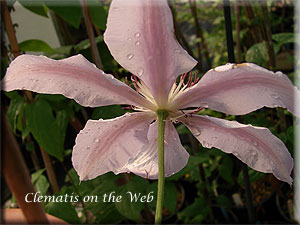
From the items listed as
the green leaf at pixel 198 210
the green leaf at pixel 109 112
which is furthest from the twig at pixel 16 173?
the green leaf at pixel 198 210

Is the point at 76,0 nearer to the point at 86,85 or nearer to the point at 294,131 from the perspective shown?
the point at 86,85

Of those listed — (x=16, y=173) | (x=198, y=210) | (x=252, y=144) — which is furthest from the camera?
(x=198, y=210)

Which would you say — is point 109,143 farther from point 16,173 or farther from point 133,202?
point 133,202

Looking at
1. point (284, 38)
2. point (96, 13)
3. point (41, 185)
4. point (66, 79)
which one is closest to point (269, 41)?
point (284, 38)

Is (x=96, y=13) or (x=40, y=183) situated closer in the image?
(x=96, y=13)

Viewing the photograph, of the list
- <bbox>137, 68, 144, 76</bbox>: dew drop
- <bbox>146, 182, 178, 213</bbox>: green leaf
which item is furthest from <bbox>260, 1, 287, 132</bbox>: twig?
<bbox>137, 68, 144, 76</bbox>: dew drop

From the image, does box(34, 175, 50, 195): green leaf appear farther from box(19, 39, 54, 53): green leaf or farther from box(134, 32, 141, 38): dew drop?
box(134, 32, 141, 38): dew drop
